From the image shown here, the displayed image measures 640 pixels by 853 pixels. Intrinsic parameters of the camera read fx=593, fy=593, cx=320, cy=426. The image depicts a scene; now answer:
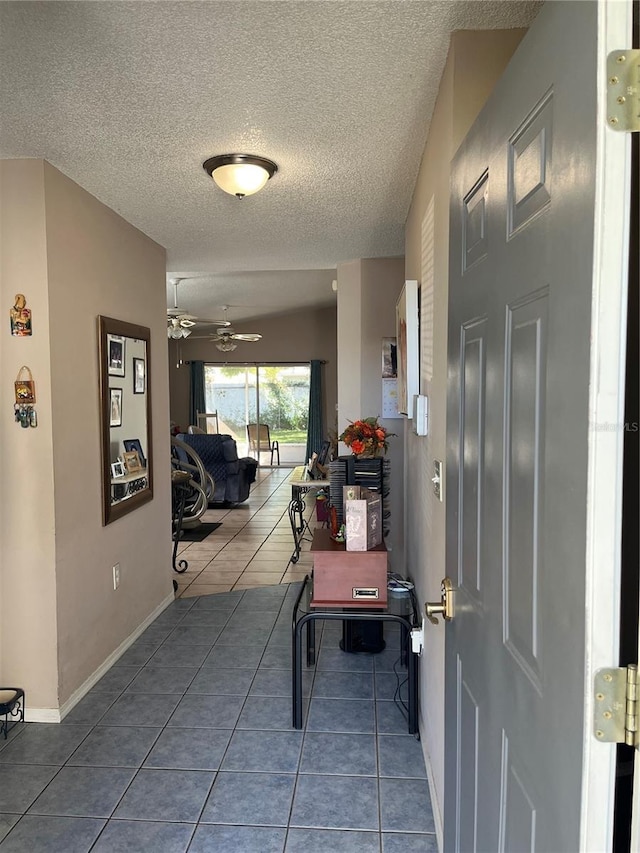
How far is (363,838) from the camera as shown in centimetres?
194

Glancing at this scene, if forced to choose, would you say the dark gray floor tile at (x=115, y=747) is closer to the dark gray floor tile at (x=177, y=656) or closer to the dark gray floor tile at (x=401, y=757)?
the dark gray floor tile at (x=177, y=656)

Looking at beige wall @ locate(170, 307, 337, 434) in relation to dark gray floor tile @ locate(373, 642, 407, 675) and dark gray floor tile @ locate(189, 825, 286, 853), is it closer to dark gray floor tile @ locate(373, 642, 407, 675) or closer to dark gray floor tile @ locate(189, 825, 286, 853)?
dark gray floor tile @ locate(373, 642, 407, 675)

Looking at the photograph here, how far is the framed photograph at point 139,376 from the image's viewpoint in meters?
3.43

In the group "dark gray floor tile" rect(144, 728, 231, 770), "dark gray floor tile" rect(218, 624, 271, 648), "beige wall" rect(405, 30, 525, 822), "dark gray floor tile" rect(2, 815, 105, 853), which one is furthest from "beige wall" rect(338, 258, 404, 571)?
"dark gray floor tile" rect(2, 815, 105, 853)

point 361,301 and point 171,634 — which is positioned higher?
point 361,301

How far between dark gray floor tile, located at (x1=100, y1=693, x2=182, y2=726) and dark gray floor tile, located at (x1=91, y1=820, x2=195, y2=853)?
2.09 feet

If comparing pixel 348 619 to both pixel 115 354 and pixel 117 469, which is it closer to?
pixel 117 469

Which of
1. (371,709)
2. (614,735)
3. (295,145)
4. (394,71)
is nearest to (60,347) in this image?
(295,145)

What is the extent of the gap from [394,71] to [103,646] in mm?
2883

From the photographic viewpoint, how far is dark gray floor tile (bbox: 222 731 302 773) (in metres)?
2.31

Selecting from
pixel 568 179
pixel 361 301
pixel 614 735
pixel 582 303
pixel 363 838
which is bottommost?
pixel 363 838

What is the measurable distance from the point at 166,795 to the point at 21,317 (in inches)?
77.3

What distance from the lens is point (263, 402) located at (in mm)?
11469

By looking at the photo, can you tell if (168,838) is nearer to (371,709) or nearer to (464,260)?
(371,709)
